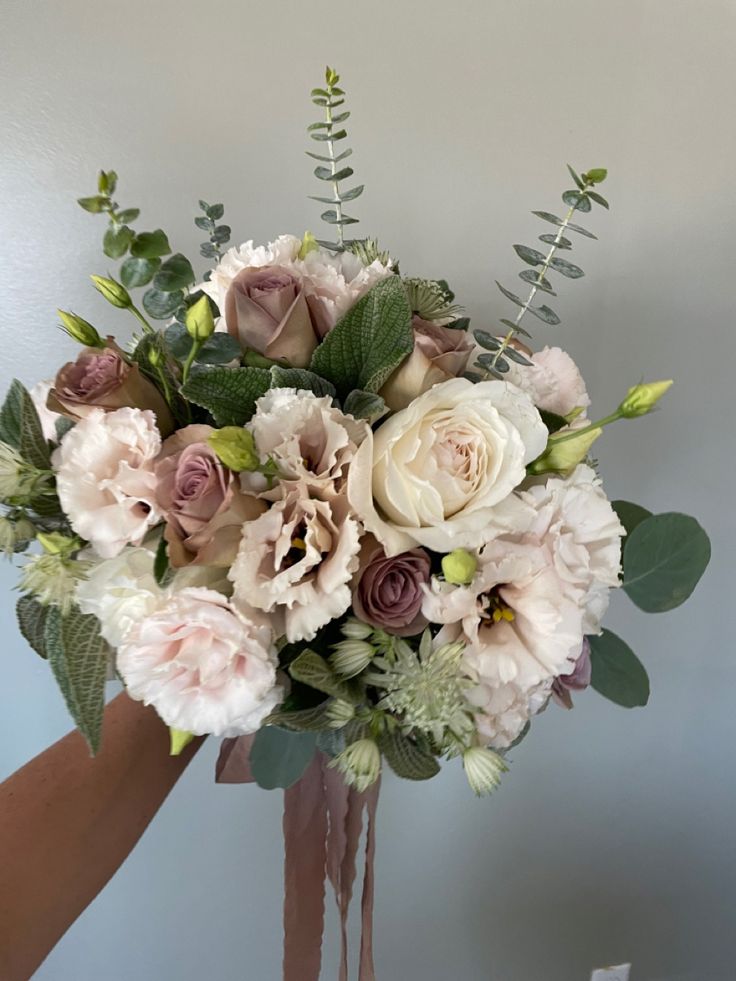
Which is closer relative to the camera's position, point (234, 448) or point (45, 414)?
point (234, 448)

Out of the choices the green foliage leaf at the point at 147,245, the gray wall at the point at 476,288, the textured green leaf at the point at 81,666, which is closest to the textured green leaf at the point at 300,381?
the green foliage leaf at the point at 147,245

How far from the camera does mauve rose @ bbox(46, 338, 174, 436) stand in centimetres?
48

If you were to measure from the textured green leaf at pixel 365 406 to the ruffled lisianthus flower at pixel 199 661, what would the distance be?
153 mm

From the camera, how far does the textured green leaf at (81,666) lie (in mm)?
499

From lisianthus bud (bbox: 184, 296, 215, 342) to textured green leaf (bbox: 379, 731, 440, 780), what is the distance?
297 millimetres

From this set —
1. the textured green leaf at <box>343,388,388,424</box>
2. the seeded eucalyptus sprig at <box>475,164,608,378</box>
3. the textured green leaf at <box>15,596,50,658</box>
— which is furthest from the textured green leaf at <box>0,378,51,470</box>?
the seeded eucalyptus sprig at <box>475,164,608,378</box>

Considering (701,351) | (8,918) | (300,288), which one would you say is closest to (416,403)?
(300,288)

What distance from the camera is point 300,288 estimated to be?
0.53m

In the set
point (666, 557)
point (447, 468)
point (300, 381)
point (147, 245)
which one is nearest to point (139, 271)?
point (147, 245)

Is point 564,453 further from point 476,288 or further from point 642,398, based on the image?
point 476,288

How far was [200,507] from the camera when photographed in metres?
0.45

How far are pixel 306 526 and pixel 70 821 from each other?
0.39 metres


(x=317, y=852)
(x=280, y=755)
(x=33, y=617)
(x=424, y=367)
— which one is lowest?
(x=317, y=852)

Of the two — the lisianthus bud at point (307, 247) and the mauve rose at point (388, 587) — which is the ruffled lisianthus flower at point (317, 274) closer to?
the lisianthus bud at point (307, 247)
